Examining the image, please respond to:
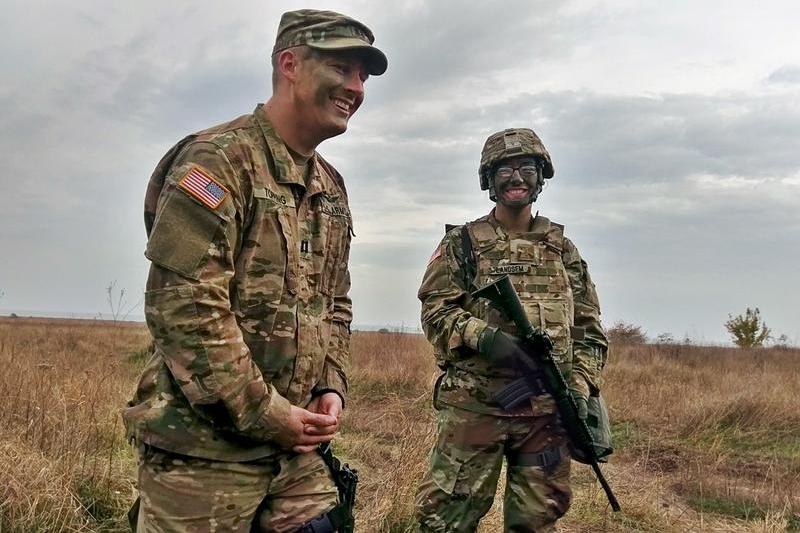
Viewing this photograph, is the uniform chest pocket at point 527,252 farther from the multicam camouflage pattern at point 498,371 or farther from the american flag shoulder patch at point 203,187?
the american flag shoulder patch at point 203,187

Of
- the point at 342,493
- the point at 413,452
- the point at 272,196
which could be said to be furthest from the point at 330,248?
the point at 413,452

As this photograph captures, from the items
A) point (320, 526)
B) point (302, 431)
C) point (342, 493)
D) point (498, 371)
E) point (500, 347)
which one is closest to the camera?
point (302, 431)

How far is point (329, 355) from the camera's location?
7.08 ft

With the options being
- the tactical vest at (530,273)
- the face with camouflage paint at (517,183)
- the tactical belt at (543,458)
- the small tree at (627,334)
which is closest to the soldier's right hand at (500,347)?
the tactical vest at (530,273)

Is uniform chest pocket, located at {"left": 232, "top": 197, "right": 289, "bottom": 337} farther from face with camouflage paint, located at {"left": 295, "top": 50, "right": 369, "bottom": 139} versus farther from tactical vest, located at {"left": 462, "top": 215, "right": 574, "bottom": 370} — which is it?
tactical vest, located at {"left": 462, "top": 215, "right": 574, "bottom": 370}

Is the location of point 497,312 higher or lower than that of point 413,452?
higher

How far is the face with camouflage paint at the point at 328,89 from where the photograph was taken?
1.85 metres

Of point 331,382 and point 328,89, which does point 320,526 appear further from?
point 328,89

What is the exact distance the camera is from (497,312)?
328 cm

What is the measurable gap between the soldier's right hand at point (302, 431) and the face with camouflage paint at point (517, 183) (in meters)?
1.95

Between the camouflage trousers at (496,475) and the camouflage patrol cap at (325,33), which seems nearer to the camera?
the camouflage patrol cap at (325,33)

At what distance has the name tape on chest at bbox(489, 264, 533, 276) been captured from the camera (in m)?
3.33

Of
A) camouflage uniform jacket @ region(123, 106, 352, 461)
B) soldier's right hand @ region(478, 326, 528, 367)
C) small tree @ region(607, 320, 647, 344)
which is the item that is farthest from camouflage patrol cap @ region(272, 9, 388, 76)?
small tree @ region(607, 320, 647, 344)

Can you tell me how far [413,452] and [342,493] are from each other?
2103 mm
